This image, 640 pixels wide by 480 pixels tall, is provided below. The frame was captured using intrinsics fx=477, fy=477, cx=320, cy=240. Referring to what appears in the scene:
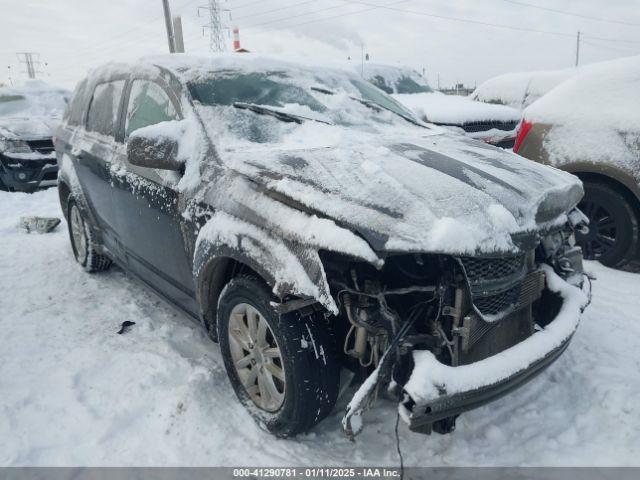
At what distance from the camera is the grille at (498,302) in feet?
6.41

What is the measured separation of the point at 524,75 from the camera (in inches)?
455

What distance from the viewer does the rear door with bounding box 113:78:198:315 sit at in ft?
8.66

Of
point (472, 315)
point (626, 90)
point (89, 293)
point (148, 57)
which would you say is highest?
point (148, 57)

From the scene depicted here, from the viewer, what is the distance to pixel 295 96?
118 inches

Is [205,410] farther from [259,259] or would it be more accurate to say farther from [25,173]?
[25,173]

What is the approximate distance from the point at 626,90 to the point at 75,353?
15.5 ft

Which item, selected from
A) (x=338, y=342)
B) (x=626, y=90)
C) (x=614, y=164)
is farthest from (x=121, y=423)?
(x=626, y=90)

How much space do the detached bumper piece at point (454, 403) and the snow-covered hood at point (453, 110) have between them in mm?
5140

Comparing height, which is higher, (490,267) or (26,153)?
(490,267)

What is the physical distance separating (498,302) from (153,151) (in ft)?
5.85

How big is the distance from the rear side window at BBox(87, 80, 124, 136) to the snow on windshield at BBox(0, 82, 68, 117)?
6.49 meters

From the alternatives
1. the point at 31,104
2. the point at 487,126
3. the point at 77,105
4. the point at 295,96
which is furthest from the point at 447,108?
the point at 31,104

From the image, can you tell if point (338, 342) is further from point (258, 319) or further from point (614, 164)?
point (614, 164)

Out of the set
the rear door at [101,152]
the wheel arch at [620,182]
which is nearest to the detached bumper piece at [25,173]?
the rear door at [101,152]
